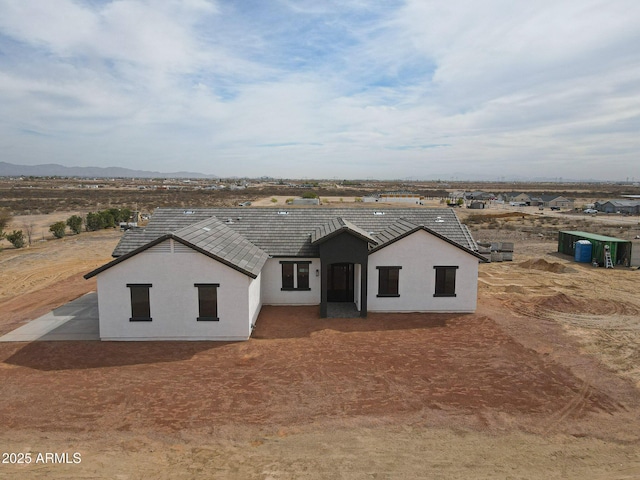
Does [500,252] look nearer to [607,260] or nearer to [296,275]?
[607,260]

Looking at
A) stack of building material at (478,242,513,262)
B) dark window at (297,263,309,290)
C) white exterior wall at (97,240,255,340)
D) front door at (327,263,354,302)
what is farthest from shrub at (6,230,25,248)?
stack of building material at (478,242,513,262)

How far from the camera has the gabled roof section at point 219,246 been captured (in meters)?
14.9

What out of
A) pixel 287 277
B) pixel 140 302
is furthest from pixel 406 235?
pixel 140 302

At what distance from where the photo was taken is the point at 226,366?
13.4 m

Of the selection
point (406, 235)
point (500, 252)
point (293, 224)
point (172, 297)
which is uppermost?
point (293, 224)

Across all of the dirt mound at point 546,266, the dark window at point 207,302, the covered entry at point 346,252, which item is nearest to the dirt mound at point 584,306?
the dirt mound at point 546,266

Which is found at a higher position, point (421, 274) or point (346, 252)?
A: point (346, 252)

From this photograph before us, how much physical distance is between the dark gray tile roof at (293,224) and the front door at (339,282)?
1789 millimetres

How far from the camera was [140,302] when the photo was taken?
1540 cm

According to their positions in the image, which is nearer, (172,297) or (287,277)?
(172,297)

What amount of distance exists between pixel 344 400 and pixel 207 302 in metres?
6.72

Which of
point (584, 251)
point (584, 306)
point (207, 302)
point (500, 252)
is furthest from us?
point (500, 252)

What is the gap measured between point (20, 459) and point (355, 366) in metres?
9.01

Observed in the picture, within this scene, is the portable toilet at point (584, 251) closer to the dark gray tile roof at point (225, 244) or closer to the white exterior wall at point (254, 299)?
the dark gray tile roof at point (225, 244)
